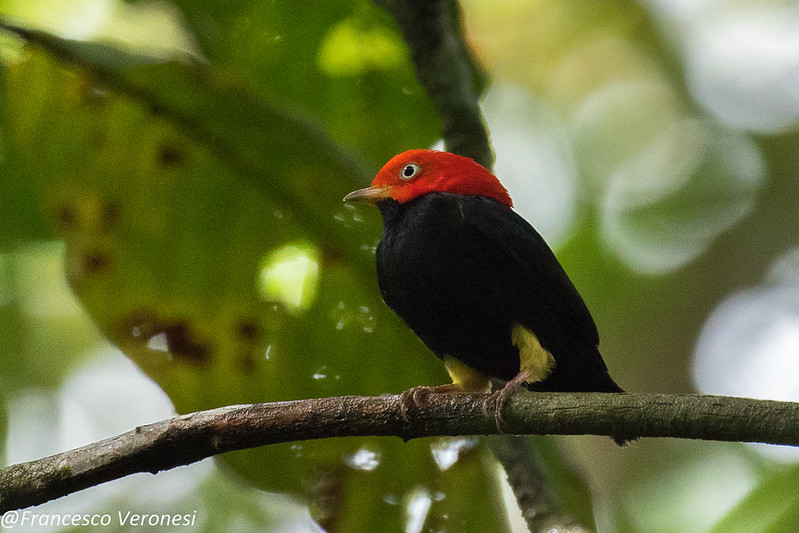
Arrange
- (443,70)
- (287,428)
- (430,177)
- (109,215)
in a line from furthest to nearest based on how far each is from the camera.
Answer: (430,177), (109,215), (443,70), (287,428)

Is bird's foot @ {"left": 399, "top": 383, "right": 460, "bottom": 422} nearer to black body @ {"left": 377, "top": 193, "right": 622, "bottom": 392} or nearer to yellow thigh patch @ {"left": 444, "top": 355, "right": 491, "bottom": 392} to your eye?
black body @ {"left": 377, "top": 193, "right": 622, "bottom": 392}

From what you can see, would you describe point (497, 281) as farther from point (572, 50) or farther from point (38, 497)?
point (572, 50)

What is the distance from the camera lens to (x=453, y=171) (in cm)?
388

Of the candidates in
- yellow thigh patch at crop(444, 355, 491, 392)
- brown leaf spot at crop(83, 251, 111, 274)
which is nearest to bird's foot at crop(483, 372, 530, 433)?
yellow thigh patch at crop(444, 355, 491, 392)

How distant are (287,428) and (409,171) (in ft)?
5.77

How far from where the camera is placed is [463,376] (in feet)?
12.6

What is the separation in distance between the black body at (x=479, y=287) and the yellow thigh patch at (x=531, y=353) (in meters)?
0.03

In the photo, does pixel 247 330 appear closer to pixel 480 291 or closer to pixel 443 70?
pixel 480 291

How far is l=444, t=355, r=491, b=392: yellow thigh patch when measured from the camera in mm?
3805

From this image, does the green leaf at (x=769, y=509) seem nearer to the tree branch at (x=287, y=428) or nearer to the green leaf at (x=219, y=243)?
the tree branch at (x=287, y=428)

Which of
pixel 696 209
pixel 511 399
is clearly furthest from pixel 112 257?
pixel 696 209

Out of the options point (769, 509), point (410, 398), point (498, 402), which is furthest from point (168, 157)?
point (769, 509)

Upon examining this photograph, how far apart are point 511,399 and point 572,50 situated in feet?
24.7

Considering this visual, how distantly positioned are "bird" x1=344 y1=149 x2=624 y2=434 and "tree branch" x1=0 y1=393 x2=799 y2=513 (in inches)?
29.9
